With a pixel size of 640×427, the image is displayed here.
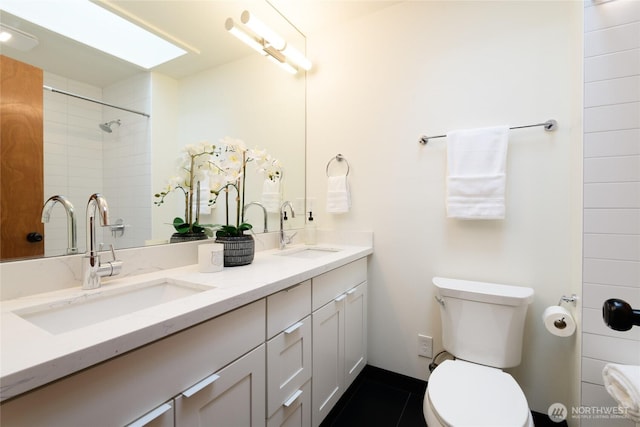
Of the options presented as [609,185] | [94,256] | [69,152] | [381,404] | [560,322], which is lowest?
[381,404]

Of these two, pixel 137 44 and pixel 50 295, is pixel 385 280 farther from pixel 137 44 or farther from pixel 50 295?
pixel 137 44

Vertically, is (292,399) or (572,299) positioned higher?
(572,299)

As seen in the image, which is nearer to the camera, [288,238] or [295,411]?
[295,411]

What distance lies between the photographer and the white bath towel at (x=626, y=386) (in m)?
0.83

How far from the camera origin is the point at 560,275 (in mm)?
1346

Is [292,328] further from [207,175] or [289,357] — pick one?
[207,175]

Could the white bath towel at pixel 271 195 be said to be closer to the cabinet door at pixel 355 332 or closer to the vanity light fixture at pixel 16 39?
the cabinet door at pixel 355 332

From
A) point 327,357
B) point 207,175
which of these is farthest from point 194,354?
point 207,175

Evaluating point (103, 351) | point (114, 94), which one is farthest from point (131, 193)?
point (103, 351)

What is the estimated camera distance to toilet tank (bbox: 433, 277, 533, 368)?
1.29 meters

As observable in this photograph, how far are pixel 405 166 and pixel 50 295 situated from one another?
1675 millimetres

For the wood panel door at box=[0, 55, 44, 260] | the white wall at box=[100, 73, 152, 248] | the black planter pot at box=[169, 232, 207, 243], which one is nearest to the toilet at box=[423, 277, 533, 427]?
the black planter pot at box=[169, 232, 207, 243]

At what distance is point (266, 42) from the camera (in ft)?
5.65

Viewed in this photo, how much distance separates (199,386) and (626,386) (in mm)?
1274
